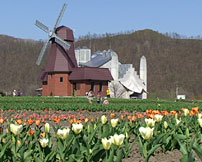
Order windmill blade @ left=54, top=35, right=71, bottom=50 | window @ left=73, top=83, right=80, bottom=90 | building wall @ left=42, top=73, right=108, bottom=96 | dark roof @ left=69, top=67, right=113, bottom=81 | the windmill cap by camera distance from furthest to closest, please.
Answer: window @ left=73, top=83, right=80, bottom=90, building wall @ left=42, top=73, right=108, bottom=96, the windmill cap, dark roof @ left=69, top=67, right=113, bottom=81, windmill blade @ left=54, top=35, right=71, bottom=50

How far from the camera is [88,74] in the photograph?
36.6 meters

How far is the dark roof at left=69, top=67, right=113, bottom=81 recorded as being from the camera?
36.3 m

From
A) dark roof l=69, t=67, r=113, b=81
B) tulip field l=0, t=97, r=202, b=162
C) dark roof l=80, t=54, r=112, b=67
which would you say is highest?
dark roof l=80, t=54, r=112, b=67

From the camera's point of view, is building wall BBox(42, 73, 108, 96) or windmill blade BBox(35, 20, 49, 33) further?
windmill blade BBox(35, 20, 49, 33)

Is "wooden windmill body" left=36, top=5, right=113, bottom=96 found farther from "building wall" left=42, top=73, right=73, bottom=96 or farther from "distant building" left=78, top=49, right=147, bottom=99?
"distant building" left=78, top=49, right=147, bottom=99

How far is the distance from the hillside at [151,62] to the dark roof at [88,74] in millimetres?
35175

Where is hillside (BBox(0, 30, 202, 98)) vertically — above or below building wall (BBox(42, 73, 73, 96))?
A: above

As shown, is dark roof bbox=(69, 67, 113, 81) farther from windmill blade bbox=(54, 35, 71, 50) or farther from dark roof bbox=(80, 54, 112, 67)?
dark roof bbox=(80, 54, 112, 67)

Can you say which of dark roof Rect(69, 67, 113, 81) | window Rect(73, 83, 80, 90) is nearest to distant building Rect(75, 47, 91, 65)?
dark roof Rect(69, 67, 113, 81)

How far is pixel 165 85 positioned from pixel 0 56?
1861 inches

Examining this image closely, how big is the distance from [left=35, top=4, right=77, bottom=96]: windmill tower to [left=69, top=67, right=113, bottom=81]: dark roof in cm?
84

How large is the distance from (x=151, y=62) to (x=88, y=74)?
62.2 m

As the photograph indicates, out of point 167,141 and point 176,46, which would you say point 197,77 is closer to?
point 176,46

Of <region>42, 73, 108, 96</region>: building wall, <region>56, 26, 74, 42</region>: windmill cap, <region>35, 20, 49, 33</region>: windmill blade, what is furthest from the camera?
<region>35, 20, 49, 33</region>: windmill blade
